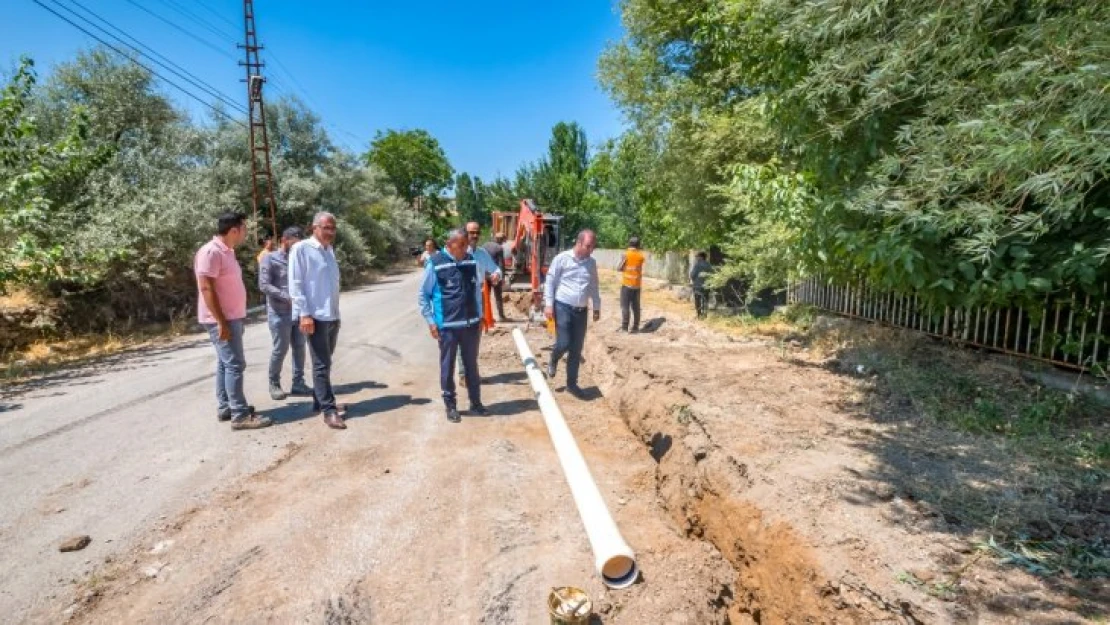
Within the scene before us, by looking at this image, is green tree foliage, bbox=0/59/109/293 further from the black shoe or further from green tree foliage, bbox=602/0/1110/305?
green tree foliage, bbox=602/0/1110/305

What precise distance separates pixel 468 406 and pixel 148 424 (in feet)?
10.1

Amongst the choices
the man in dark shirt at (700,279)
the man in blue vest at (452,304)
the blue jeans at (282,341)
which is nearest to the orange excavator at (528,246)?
the man in dark shirt at (700,279)

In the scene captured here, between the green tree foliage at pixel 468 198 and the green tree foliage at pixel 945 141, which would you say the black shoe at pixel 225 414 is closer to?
the green tree foliage at pixel 945 141

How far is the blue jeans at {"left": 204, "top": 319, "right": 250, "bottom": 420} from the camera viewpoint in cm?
518

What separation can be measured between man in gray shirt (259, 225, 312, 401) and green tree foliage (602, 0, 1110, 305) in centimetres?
557

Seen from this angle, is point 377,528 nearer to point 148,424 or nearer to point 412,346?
point 148,424

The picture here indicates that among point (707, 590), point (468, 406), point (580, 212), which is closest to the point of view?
point (707, 590)

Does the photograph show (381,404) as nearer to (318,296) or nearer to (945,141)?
(318,296)

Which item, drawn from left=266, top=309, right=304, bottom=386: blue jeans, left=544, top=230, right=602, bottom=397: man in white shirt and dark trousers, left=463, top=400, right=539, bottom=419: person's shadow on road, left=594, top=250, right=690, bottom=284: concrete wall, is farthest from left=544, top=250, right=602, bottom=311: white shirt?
left=594, top=250, right=690, bottom=284: concrete wall

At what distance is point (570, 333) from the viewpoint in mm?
6773

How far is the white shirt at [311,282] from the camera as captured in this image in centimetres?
524

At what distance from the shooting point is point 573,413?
6227 mm

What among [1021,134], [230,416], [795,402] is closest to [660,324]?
[795,402]

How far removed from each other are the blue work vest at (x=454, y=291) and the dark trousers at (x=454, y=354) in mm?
82
